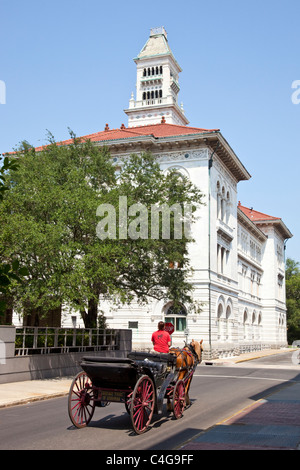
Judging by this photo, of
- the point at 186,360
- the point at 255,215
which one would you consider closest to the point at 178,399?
the point at 186,360

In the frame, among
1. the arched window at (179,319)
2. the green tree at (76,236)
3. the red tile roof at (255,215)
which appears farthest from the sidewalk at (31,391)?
the red tile roof at (255,215)

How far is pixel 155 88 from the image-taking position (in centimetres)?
8338

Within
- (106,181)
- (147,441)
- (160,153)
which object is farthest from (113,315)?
(147,441)

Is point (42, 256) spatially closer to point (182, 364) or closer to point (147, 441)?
point (182, 364)

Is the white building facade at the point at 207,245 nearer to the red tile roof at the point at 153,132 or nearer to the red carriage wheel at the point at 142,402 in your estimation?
the red tile roof at the point at 153,132

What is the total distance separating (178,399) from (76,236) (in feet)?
35.7

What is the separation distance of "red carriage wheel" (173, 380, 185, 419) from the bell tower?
71.6m

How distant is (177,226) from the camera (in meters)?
22.9

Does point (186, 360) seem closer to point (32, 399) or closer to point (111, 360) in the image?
point (111, 360)

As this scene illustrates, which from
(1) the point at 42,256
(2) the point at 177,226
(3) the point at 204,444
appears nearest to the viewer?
(3) the point at 204,444

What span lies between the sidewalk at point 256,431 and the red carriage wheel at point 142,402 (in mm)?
1040

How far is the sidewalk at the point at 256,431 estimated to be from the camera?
7.72 meters
